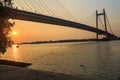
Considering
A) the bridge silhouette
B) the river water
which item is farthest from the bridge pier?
the river water

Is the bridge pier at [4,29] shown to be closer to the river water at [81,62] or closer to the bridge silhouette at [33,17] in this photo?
the bridge silhouette at [33,17]

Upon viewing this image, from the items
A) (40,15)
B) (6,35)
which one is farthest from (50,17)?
(6,35)

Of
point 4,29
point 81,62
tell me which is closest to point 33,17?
point 81,62

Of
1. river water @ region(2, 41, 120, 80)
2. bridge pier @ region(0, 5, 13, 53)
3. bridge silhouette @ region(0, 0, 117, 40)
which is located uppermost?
bridge silhouette @ region(0, 0, 117, 40)

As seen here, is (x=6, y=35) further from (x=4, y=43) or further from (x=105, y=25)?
(x=105, y=25)

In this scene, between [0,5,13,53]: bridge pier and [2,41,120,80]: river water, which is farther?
[2,41,120,80]: river water

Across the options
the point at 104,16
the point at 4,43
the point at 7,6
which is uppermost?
the point at 104,16

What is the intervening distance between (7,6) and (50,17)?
129ft

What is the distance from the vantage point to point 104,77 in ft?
65.1

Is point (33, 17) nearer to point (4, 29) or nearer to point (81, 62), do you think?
point (81, 62)

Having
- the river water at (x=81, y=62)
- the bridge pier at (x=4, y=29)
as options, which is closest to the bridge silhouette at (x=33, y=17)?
the bridge pier at (x=4, y=29)

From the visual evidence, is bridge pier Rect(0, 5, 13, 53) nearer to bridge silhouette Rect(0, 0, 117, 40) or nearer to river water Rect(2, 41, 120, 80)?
bridge silhouette Rect(0, 0, 117, 40)

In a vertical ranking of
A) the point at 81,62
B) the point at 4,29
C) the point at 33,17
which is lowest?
the point at 81,62

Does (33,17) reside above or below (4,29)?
above
